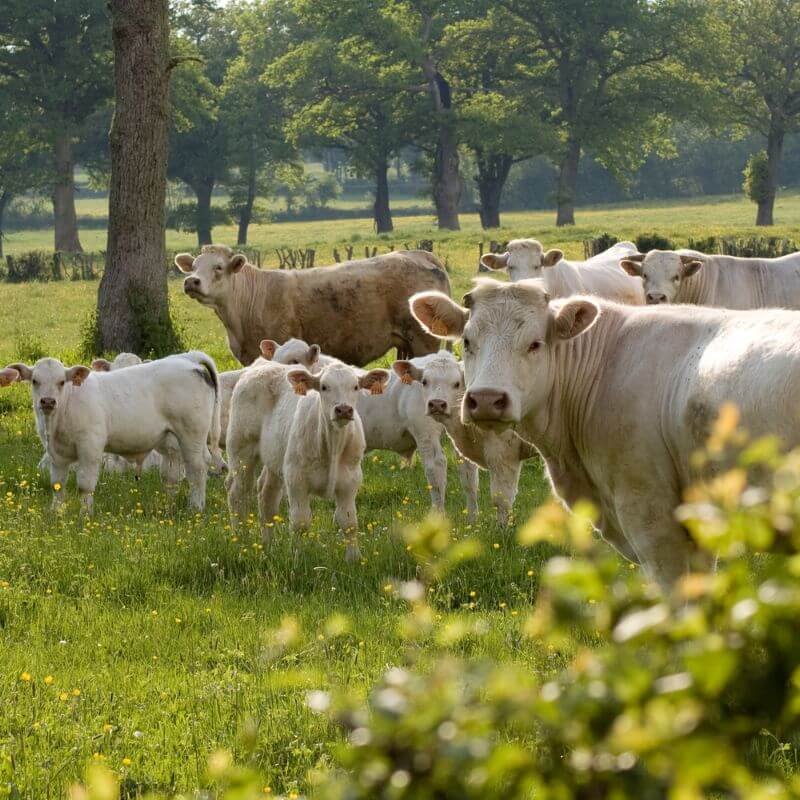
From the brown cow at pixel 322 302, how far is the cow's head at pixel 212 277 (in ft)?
0.04

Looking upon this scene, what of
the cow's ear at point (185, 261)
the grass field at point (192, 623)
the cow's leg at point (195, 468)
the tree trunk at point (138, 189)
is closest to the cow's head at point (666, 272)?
the grass field at point (192, 623)

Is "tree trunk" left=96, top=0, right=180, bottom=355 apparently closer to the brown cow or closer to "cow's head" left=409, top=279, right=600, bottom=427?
the brown cow

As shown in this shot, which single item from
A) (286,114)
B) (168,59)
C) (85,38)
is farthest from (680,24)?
(168,59)

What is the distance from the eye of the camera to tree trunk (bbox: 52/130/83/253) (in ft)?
188

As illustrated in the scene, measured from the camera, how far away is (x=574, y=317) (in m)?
5.59

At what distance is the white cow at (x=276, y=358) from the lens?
10648 mm

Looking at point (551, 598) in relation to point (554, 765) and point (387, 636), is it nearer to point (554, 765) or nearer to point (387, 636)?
point (554, 765)

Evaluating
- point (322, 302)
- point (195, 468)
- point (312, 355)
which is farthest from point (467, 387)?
point (322, 302)

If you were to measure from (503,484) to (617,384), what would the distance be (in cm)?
403

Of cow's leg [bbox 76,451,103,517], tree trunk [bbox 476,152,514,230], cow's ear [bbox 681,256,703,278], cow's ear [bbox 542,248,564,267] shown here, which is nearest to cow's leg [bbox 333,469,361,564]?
cow's leg [bbox 76,451,103,517]

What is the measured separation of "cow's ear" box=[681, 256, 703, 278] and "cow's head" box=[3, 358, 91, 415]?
20.1 feet

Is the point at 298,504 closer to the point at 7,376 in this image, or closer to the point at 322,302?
the point at 7,376

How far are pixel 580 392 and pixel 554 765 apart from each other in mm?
4325

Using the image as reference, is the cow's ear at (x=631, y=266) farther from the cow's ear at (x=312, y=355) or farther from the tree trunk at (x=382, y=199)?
the tree trunk at (x=382, y=199)
